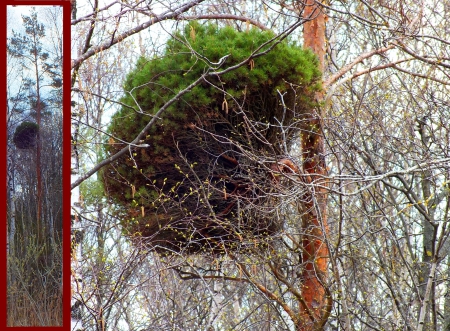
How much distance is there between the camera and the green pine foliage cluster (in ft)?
10.4

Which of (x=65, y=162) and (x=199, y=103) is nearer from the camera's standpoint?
(x=65, y=162)

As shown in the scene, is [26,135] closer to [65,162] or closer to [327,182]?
[65,162]

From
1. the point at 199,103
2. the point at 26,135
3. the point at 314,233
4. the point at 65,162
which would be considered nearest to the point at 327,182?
the point at 199,103

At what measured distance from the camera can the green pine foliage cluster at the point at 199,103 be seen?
3172 mm

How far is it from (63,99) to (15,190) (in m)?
0.34

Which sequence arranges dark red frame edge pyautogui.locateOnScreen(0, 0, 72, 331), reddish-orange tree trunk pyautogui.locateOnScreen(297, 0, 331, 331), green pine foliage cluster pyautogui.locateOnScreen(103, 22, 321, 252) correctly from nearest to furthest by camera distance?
dark red frame edge pyautogui.locateOnScreen(0, 0, 72, 331), green pine foliage cluster pyautogui.locateOnScreen(103, 22, 321, 252), reddish-orange tree trunk pyautogui.locateOnScreen(297, 0, 331, 331)

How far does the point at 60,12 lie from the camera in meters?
2.04

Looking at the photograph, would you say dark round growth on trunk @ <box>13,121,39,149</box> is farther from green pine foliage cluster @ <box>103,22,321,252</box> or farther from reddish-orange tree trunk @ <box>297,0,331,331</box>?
reddish-orange tree trunk @ <box>297,0,331,331</box>

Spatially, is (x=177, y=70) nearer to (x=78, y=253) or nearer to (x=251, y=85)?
(x=251, y=85)

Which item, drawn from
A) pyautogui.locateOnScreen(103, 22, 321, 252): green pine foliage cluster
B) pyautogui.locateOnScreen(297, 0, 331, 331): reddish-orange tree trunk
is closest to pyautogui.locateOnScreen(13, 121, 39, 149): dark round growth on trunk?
pyautogui.locateOnScreen(103, 22, 321, 252): green pine foliage cluster

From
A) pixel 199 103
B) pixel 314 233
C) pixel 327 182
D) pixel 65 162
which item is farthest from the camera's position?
pixel 314 233

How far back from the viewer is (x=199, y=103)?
3.17 meters

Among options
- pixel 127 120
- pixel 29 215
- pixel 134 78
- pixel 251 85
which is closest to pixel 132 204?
pixel 127 120

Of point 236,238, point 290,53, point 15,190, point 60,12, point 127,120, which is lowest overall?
point 15,190
